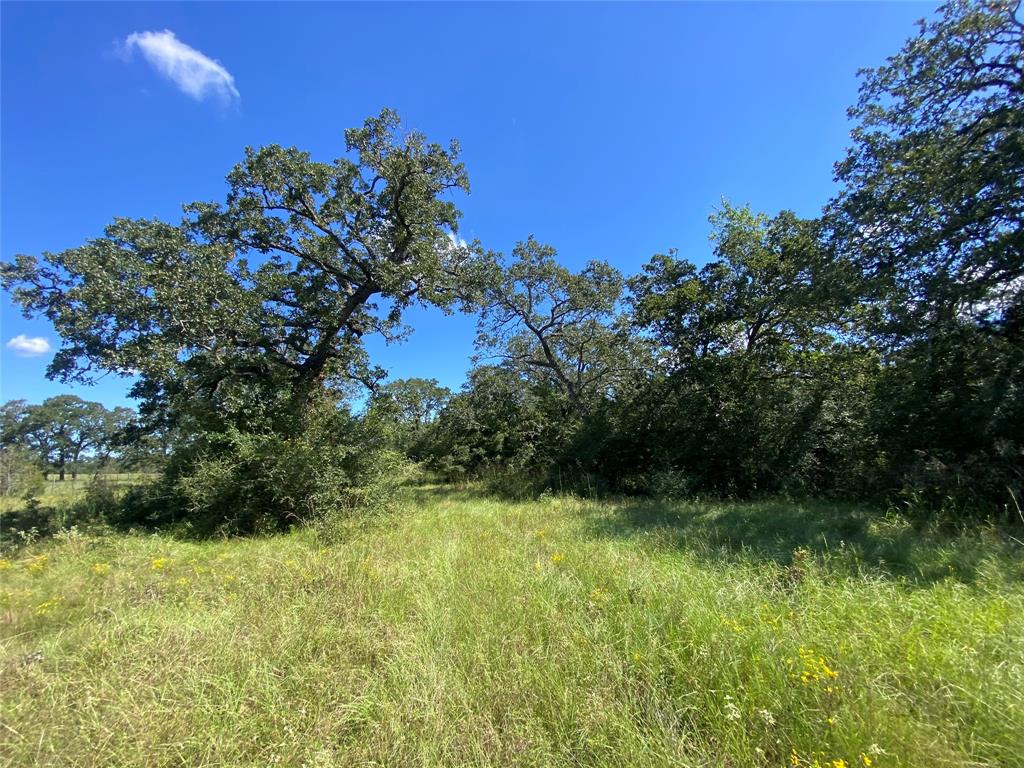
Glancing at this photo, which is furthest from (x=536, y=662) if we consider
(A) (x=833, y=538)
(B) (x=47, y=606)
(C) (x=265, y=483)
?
(C) (x=265, y=483)

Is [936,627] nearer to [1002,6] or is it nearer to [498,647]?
[498,647]

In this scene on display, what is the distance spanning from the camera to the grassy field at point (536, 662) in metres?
2.15

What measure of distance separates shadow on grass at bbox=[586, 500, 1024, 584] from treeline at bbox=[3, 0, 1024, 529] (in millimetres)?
1120

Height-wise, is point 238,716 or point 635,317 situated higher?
point 635,317

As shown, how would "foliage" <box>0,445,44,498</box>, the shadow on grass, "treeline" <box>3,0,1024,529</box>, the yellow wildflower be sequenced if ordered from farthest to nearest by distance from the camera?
"foliage" <box>0,445,44,498</box> < "treeline" <box>3,0,1024,529</box> < the shadow on grass < the yellow wildflower

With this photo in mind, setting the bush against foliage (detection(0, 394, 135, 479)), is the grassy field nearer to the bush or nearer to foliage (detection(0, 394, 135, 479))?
the bush

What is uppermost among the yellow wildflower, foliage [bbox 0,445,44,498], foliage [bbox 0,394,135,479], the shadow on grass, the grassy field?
foliage [bbox 0,394,135,479]

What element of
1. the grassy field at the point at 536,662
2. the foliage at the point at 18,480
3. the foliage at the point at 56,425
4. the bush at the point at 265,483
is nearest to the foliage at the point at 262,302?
the bush at the point at 265,483

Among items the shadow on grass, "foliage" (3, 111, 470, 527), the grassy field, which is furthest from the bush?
the shadow on grass

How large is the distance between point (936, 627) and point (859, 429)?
384 inches

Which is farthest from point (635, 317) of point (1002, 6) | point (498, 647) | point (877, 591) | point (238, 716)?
point (238, 716)

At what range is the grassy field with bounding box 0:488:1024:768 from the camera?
215cm

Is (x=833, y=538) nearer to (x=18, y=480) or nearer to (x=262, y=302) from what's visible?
A: (x=262, y=302)

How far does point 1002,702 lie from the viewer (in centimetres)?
212
